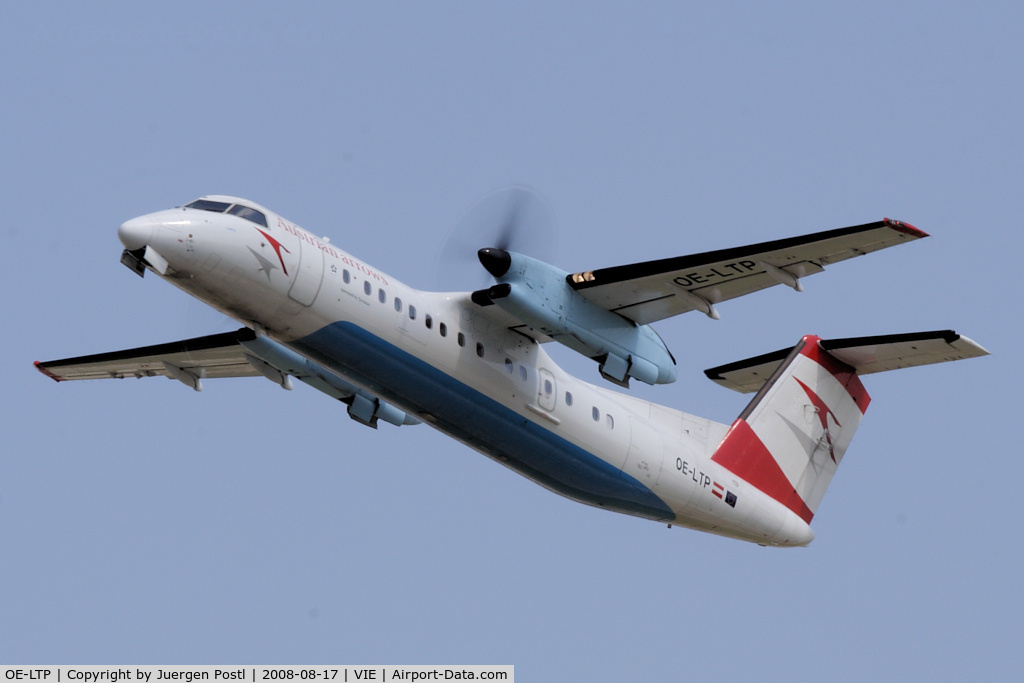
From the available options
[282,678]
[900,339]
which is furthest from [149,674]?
[900,339]

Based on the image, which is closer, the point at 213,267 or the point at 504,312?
the point at 213,267

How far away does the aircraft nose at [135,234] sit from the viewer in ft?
42.1

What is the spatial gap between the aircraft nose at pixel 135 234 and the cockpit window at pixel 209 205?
759mm

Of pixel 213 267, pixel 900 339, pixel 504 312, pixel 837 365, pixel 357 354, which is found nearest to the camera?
pixel 213 267

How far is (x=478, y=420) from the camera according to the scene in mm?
15125

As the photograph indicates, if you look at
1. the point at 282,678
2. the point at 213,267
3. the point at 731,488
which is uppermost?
the point at 213,267

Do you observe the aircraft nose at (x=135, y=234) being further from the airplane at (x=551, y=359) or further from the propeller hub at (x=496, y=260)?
the propeller hub at (x=496, y=260)

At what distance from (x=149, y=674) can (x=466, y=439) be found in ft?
15.2

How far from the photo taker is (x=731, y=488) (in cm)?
1714

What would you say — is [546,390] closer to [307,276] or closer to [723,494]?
[723,494]

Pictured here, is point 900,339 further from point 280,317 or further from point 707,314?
point 280,317

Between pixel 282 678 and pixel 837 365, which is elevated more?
pixel 837 365
